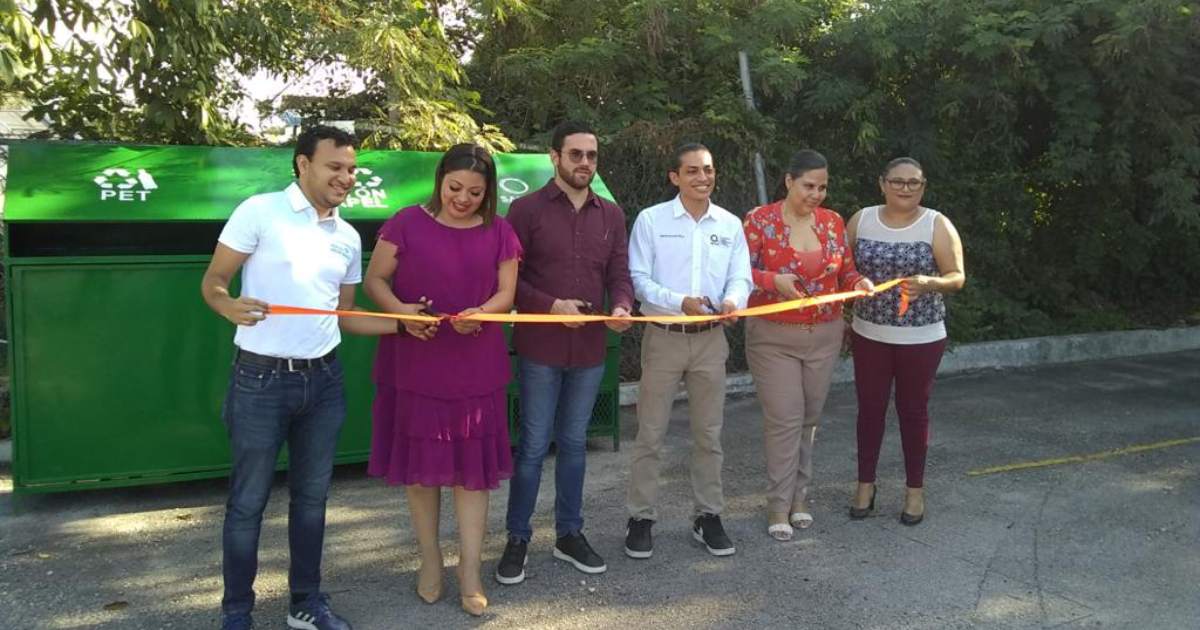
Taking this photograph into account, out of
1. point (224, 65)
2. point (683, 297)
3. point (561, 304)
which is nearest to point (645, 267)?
point (683, 297)

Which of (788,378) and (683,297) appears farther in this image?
(788,378)

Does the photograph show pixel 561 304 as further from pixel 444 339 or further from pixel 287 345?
pixel 287 345

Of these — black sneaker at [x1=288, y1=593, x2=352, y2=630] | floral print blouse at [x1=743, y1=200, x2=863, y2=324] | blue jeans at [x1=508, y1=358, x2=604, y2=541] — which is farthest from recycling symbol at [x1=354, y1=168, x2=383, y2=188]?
black sneaker at [x1=288, y1=593, x2=352, y2=630]

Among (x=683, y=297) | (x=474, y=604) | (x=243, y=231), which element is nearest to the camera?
(x=243, y=231)

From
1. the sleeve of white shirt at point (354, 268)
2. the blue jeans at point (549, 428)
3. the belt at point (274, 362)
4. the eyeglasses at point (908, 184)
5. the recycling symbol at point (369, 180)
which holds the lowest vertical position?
the blue jeans at point (549, 428)

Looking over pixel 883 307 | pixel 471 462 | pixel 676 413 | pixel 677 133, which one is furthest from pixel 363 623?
pixel 677 133

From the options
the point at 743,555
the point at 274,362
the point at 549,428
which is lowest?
the point at 743,555

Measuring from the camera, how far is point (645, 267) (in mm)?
4137

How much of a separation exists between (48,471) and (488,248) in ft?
8.98

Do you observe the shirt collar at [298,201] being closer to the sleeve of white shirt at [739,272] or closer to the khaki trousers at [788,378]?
→ the sleeve of white shirt at [739,272]

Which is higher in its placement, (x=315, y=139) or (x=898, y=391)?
(x=315, y=139)

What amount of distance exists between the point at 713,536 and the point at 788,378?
80cm

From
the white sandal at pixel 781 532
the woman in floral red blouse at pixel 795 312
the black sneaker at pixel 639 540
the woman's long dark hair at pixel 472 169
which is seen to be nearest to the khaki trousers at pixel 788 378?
the woman in floral red blouse at pixel 795 312

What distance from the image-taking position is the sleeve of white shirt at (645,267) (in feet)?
13.3
